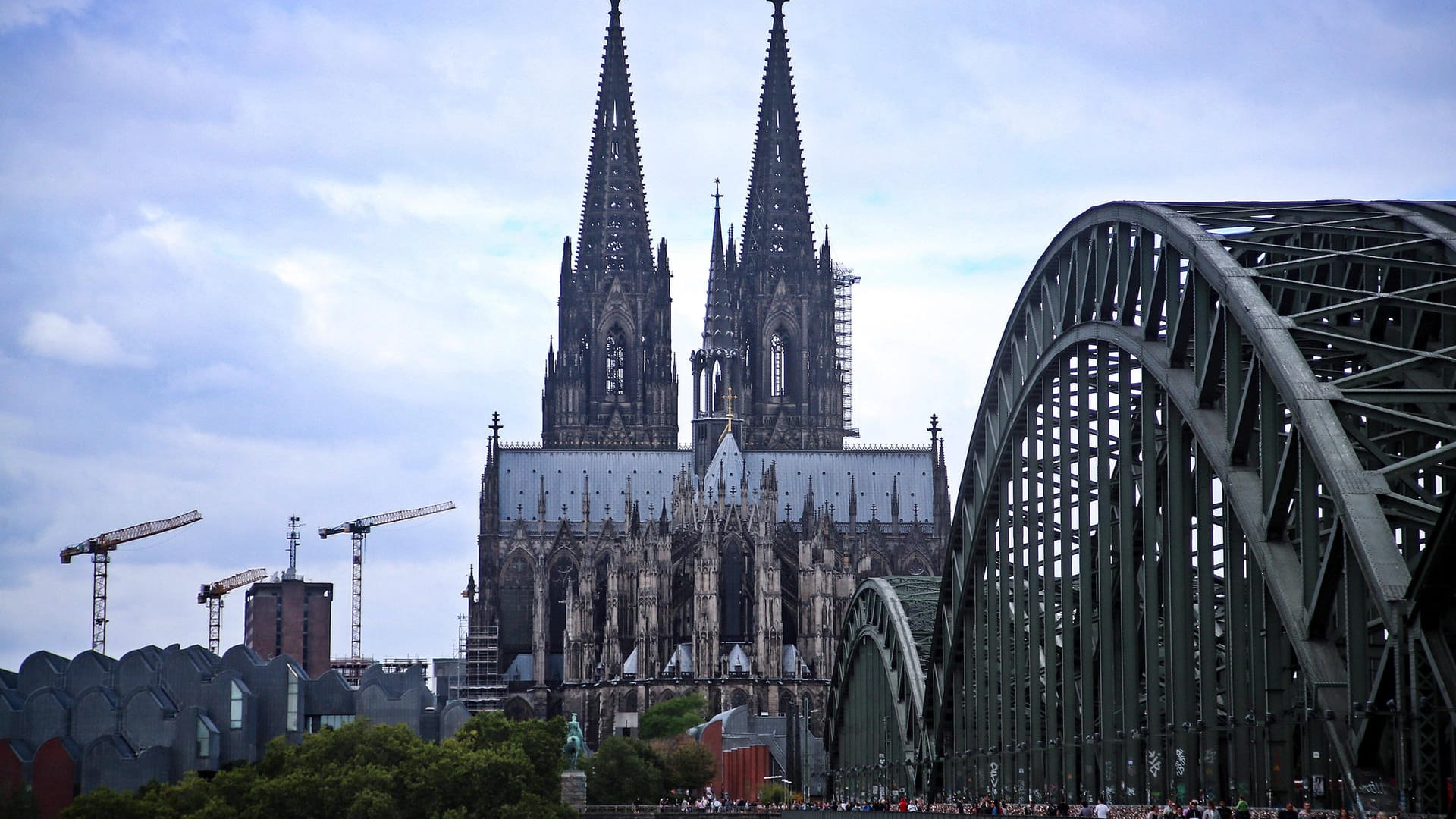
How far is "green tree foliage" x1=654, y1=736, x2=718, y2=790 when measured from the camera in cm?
11176

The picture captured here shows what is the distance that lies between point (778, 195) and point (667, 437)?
19.7 meters

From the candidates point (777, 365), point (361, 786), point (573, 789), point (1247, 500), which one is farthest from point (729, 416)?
point (1247, 500)

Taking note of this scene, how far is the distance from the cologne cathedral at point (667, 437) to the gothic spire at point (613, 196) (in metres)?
0.12

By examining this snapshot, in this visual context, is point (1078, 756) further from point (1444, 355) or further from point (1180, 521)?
point (1444, 355)

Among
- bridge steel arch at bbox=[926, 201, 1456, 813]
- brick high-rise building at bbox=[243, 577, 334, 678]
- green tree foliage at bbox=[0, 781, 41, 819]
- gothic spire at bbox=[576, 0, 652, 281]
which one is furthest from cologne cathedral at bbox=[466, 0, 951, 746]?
bridge steel arch at bbox=[926, 201, 1456, 813]

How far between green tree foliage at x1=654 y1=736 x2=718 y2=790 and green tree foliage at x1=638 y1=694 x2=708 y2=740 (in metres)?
13.1

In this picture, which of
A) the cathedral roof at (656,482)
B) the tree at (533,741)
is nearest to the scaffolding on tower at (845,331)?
the cathedral roof at (656,482)

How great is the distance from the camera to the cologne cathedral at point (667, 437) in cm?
14975

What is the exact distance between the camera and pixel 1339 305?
28.3 metres

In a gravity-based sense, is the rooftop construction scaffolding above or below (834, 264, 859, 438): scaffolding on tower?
below

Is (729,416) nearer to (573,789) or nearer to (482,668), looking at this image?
(482,668)

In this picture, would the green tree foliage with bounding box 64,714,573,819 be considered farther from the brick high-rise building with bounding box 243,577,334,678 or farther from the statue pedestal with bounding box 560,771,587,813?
the brick high-rise building with bounding box 243,577,334,678

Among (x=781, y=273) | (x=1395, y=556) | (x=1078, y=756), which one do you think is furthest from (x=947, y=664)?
(x=781, y=273)

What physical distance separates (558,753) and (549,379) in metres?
71.6
